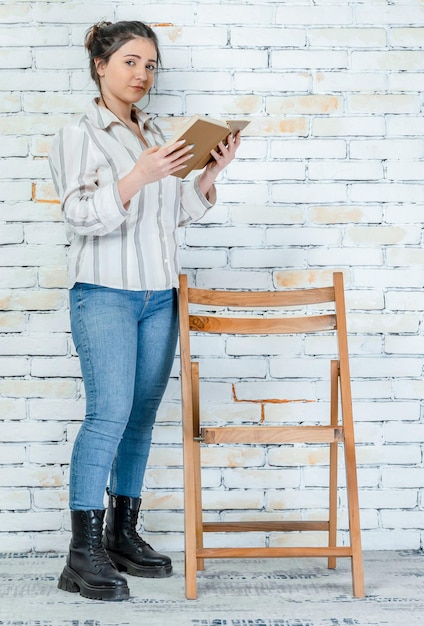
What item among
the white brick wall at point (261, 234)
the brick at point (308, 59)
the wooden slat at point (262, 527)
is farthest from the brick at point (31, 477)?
the brick at point (308, 59)

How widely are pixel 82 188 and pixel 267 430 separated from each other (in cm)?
66

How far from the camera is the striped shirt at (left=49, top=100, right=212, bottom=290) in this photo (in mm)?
1698

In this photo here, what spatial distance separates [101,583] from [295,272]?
966mm

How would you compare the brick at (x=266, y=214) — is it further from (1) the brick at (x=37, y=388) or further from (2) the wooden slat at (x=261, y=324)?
(1) the brick at (x=37, y=388)

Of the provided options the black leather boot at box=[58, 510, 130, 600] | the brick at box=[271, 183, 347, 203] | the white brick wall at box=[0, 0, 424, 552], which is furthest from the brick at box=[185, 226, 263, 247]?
the black leather boot at box=[58, 510, 130, 600]

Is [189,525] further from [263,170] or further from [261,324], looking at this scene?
[263,170]

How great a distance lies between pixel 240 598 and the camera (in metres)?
1.68

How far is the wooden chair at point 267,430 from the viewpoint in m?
1.67

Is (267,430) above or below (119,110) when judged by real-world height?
below

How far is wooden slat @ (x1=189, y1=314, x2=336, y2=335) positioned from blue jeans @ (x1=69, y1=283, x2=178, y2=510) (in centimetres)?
9

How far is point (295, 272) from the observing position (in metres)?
2.14

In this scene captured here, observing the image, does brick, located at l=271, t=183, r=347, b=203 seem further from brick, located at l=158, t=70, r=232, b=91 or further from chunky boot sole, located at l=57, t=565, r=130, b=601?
chunky boot sole, located at l=57, t=565, r=130, b=601

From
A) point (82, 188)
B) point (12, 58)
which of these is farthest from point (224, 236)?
point (12, 58)

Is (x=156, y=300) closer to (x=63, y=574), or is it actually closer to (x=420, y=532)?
(x=63, y=574)
